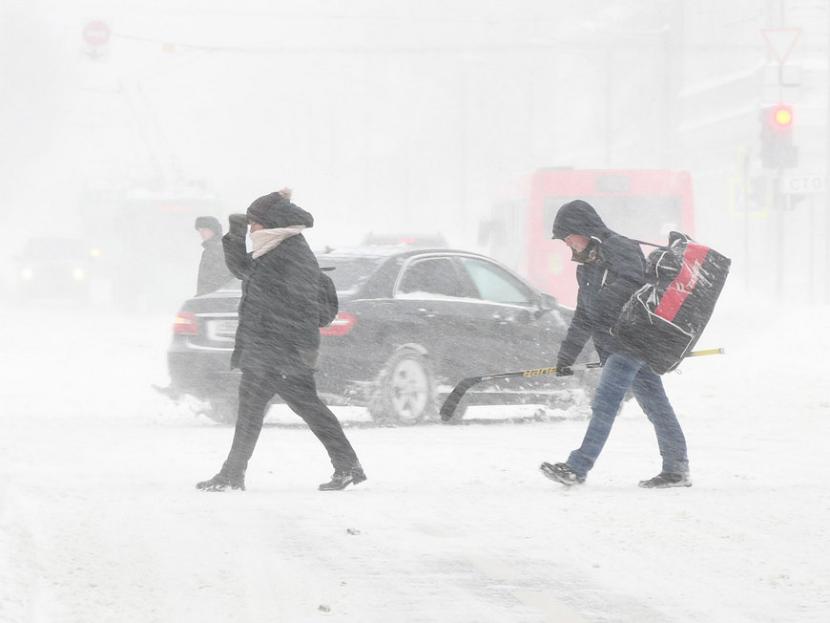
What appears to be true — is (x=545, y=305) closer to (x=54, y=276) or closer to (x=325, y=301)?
(x=325, y=301)

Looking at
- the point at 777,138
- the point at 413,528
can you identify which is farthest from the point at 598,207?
the point at 413,528

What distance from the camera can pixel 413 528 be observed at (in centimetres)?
835

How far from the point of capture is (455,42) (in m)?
108

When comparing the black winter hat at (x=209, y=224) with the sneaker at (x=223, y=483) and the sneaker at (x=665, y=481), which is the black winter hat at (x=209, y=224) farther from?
the sneaker at (x=665, y=481)

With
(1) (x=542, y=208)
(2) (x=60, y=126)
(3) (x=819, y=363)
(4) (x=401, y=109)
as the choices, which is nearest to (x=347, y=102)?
(4) (x=401, y=109)

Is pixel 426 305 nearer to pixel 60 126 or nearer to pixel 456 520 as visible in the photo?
pixel 456 520

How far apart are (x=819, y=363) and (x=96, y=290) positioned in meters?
35.2

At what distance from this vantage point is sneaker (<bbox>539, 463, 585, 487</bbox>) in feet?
32.5

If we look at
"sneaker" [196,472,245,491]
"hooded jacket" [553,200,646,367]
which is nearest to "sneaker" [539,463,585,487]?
"hooded jacket" [553,200,646,367]

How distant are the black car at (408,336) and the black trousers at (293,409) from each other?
12.2 feet

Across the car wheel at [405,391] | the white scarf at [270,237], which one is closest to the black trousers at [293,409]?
the white scarf at [270,237]

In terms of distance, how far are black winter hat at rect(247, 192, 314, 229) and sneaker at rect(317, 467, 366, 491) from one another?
4.26 ft

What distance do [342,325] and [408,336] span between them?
2.10 feet

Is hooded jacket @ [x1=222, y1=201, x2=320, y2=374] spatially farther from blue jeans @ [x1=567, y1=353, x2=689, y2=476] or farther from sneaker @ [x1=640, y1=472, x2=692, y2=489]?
sneaker @ [x1=640, y1=472, x2=692, y2=489]
